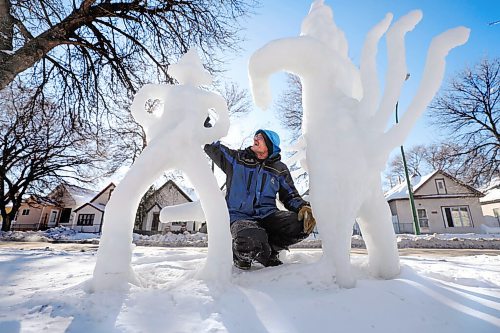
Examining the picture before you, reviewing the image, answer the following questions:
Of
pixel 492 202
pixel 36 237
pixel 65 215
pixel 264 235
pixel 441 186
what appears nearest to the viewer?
pixel 264 235

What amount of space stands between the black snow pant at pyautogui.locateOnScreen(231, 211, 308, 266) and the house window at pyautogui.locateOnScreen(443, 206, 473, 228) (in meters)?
22.0

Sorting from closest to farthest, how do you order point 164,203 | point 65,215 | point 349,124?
point 349,124, point 164,203, point 65,215

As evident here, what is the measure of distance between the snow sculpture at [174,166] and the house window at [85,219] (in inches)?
1125

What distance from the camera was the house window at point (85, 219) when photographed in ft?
86.0

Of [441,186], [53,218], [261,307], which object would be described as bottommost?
[261,307]

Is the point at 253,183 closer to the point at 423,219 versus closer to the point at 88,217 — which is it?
the point at 423,219

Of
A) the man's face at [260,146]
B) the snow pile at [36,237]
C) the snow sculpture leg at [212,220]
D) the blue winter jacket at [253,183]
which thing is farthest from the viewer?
the snow pile at [36,237]

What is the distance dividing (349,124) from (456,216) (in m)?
22.7

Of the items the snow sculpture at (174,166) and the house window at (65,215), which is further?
the house window at (65,215)

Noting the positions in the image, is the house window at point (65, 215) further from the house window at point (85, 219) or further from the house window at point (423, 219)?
the house window at point (423, 219)

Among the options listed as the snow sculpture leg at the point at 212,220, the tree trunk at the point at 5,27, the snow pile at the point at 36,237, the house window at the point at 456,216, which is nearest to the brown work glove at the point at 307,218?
the snow sculpture leg at the point at 212,220

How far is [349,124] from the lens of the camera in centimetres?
179

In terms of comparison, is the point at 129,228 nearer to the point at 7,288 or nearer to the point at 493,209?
the point at 7,288

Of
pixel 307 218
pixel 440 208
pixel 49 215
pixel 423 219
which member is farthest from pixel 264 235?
pixel 49 215
